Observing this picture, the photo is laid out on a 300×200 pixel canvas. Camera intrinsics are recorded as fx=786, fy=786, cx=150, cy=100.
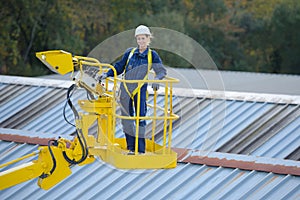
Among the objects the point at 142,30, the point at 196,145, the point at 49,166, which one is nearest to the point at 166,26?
the point at 196,145

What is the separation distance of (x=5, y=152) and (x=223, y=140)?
15.5 feet

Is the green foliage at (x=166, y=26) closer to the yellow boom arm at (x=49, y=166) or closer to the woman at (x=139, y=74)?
the yellow boom arm at (x=49, y=166)

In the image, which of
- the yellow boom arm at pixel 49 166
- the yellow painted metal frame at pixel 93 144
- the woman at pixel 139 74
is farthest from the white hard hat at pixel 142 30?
the yellow boom arm at pixel 49 166

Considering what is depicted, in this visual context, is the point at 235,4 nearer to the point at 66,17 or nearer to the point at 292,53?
the point at 292,53

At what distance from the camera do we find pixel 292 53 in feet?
199

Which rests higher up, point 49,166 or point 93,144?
point 93,144

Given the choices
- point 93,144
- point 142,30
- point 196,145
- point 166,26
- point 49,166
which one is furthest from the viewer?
point 166,26

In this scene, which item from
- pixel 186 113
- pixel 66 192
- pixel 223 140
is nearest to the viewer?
pixel 66 192

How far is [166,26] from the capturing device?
57.4 metres

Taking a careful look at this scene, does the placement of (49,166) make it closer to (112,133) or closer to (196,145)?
(112,133)

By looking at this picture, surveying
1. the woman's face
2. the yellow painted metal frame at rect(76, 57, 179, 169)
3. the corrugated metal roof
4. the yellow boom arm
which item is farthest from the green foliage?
the woman's face

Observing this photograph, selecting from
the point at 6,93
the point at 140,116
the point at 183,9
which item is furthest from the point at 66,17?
the point at 140,116

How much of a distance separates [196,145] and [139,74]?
5.39 m

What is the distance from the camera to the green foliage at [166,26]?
53469 millimetres
